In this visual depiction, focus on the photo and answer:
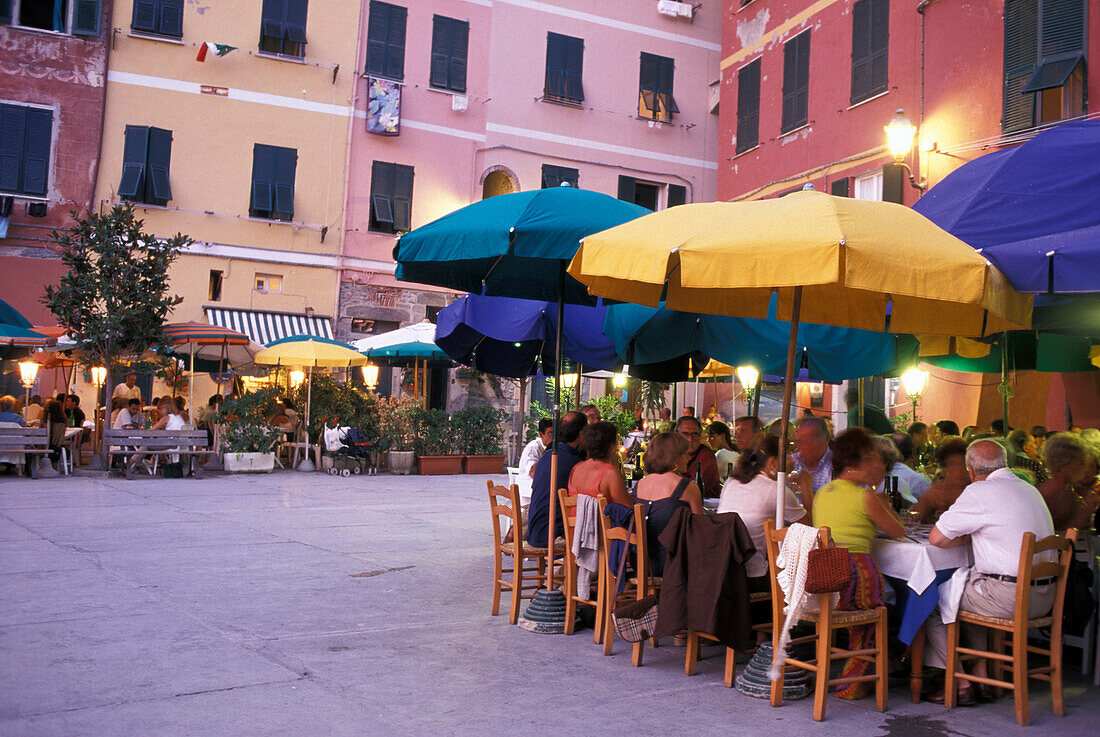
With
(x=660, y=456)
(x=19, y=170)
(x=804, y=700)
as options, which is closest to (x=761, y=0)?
(x=19, y=170)

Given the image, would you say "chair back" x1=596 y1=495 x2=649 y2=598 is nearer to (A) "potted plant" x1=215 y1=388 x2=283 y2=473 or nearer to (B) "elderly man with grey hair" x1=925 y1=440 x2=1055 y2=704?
(B) "elderly man with grey hair" x1=925 y1=440 x2=1055 y2=704

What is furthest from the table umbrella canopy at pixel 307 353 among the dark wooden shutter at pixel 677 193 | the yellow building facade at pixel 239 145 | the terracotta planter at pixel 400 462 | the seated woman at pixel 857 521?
the seated woman at pixel 857 521

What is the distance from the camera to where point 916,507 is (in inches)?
248

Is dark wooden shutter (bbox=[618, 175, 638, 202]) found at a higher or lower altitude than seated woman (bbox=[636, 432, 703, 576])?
higher

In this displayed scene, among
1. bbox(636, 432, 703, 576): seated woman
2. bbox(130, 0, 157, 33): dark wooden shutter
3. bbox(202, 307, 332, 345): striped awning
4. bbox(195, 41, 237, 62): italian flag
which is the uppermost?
bbox(130, 0, 157, 33): dark wooden shutter

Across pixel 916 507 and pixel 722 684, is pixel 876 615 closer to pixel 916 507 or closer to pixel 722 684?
pixel 722 684

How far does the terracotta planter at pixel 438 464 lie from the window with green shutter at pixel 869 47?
9544 mm

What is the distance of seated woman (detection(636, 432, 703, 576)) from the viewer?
5414mm

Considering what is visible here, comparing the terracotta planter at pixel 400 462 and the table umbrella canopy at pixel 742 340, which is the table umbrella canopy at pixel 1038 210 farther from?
the terracotta planter at pixel 400 462

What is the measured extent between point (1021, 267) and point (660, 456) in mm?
2152

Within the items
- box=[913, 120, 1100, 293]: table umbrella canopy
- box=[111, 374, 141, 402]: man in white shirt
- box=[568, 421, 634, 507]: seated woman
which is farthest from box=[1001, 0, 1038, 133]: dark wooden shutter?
box=[111, 374, 141, 402]: man in white shirt

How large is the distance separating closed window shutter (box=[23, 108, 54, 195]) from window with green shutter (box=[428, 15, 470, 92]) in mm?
8174

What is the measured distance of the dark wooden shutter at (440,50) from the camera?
74.8ft

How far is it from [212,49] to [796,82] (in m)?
11.9
